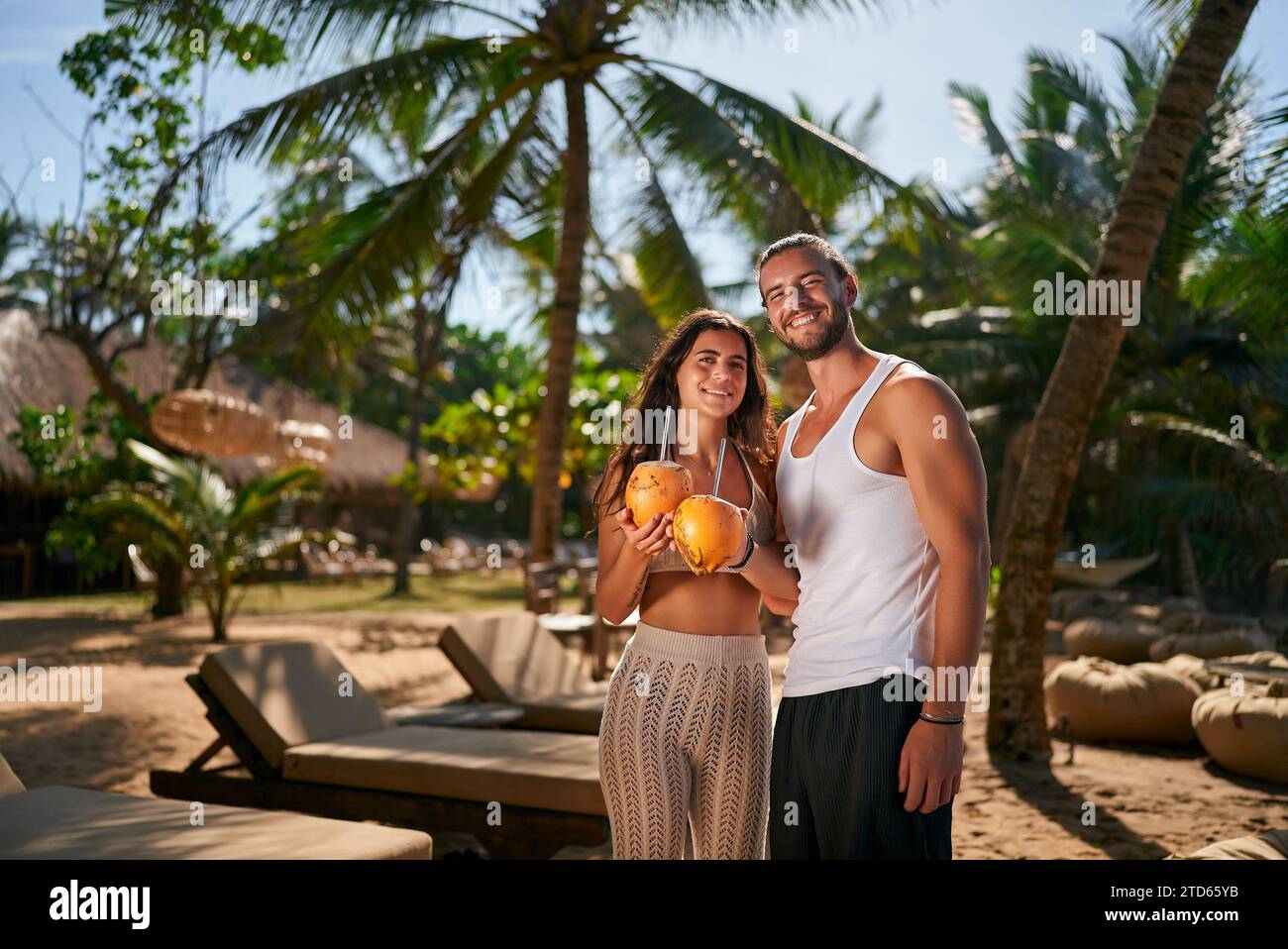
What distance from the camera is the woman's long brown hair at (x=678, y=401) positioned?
2531mm

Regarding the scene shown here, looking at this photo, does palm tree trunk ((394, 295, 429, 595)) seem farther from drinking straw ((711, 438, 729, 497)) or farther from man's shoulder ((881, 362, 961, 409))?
man's shoulder ((881, 362, 961, 409))

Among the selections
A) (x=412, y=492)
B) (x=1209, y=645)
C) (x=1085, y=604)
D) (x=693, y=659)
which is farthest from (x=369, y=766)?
(x=412, y=492)

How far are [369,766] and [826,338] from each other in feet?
11.1

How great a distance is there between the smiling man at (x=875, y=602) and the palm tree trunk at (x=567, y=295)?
7.41 metres

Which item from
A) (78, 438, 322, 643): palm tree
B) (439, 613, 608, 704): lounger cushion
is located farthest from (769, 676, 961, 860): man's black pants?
(78, 438, 322, 643): palm tree

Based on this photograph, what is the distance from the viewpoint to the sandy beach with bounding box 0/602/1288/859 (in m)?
5.12

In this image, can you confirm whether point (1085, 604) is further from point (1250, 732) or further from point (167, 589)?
point (167, 589)

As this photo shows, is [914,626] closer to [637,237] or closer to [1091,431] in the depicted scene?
[637,237]

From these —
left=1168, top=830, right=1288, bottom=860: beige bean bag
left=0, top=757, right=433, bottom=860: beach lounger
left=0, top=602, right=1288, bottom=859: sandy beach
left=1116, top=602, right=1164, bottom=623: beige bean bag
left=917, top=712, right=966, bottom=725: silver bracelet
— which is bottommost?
left=0, top=602, right=1288, bottom=859: sandy beach

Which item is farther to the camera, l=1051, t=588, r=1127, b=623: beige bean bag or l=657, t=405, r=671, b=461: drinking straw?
l=1051, t=588, r=1127, b=623: beige bean bag

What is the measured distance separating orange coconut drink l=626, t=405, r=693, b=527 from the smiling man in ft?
0.79

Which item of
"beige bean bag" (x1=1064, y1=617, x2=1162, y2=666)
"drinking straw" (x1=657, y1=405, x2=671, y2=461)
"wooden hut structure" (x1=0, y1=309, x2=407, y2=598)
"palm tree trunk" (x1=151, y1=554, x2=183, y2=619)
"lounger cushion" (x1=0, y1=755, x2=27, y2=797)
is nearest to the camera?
"drinking straw" (x1=657, y1=405, x2=671, y2=461)

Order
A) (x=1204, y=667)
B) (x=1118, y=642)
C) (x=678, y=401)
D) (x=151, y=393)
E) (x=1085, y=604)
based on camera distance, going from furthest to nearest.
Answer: (x=151, y=393)
(x=1085, y=604)
(x=1118, y=642)
(x=1204, y=667)
(x=678, y=401)

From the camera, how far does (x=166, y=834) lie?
10.7 feet
